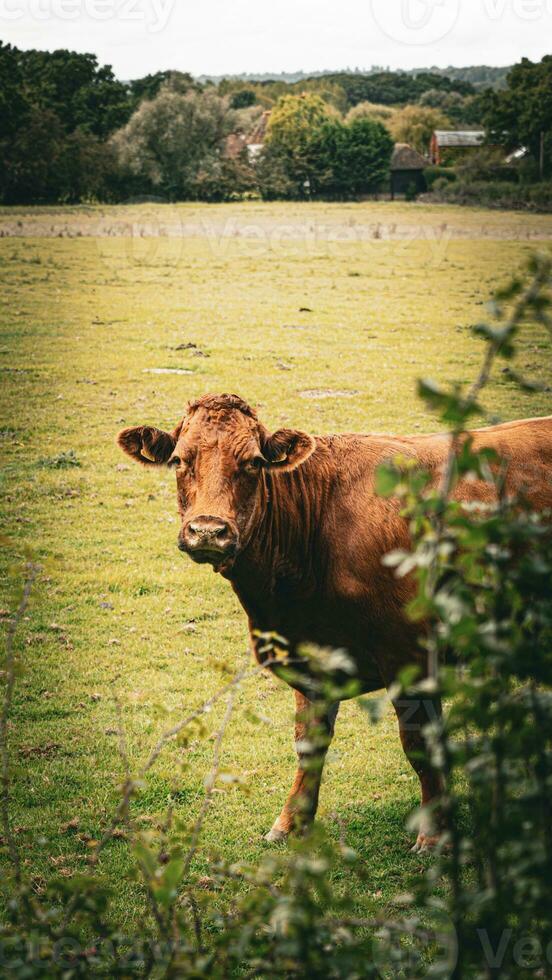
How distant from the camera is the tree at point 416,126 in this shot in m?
121

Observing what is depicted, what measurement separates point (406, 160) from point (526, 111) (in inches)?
1431

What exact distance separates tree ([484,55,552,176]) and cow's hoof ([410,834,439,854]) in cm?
6749

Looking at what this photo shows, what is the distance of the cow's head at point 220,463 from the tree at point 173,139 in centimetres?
6779

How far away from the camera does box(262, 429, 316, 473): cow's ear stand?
19.2 feet

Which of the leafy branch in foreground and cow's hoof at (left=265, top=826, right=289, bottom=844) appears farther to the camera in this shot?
cow's hoof at (left=265, top=826, right=289, bottom=844)

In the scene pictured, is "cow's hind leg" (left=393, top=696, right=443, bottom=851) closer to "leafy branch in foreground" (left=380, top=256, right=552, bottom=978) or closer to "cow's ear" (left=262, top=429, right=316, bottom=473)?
"cow's ear" (left=262, top=429, right=316, bottom=473)

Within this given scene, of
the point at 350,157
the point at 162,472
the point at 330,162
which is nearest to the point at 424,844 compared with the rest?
the point at 162,472

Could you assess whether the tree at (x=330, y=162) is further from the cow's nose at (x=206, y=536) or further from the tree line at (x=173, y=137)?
the cow's nose at (x=206, y=536)

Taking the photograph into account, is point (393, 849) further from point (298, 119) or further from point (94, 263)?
point (298, 119)

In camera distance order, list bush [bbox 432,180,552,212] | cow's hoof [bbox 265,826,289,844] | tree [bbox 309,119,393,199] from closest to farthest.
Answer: cow's hoof [bbox 265,826,289,844] → bush [bbox 432,180,552,212] → tree [bbox 309,119,393,199]

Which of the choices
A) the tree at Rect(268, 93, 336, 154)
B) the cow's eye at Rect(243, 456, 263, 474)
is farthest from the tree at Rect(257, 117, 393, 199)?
the cow's eye at Rect(243, 456, 263, 474)

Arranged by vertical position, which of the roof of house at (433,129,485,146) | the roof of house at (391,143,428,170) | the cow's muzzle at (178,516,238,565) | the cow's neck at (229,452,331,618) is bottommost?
the cow's neck at (229,452,331,618)

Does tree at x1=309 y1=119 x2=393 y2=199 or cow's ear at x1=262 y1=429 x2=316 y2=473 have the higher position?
tree at x1=309 y1=119 x2=393 y2=199

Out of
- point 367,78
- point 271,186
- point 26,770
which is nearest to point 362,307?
point 26,770
